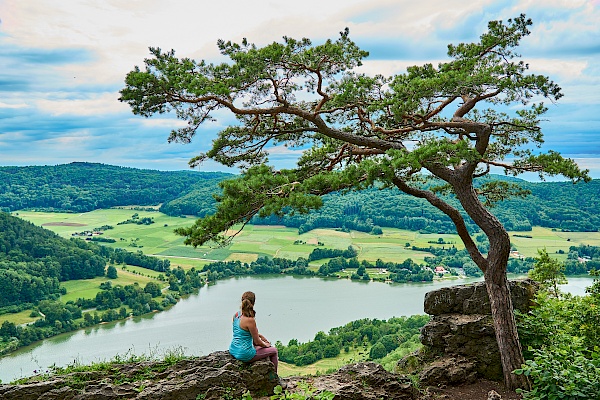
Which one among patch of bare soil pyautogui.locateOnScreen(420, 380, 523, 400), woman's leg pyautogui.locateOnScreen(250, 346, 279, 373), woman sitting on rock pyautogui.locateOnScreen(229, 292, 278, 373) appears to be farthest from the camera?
patch of bare soil pyautogui.locateOnScreen(420, 380, 523, 400)

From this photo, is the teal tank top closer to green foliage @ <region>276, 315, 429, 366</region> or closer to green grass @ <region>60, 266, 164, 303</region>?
green foliage @ <region>276, 315, 429, 366</region>

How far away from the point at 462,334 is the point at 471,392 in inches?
30.9

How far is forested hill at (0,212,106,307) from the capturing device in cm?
3709

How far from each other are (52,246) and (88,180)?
81.2ft

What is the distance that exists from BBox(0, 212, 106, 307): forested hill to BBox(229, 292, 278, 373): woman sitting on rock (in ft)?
124

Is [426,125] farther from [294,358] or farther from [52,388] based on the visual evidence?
[294,358]

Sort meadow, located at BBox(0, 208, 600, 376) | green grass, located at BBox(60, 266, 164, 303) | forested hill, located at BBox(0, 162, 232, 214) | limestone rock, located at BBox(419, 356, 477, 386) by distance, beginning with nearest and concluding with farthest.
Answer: limestone rock, located at BBox(419, 356, 477, 386)
meadow, located at BBox(0, 208, 600, 376)
green grass, located at BBox(60, 266, 164, 303)
forested hill, located at BBox(0, 162, 232, 214)

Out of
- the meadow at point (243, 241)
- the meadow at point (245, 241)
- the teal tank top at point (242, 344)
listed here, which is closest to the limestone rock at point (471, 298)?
the teal tank top at point (242, 344)

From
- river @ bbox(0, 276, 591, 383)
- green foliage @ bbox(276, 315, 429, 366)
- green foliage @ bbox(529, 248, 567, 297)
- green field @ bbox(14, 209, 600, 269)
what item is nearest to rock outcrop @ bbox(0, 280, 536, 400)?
green foliage @ bbox(529, 248, 567, 297)

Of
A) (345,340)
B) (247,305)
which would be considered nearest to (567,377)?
(247,305)

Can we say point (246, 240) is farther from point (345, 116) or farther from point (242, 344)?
point (242, 344)

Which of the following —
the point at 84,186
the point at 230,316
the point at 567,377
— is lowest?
the point at 230,316

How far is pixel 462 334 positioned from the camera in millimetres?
6406

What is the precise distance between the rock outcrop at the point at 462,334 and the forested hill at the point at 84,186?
179 ft
